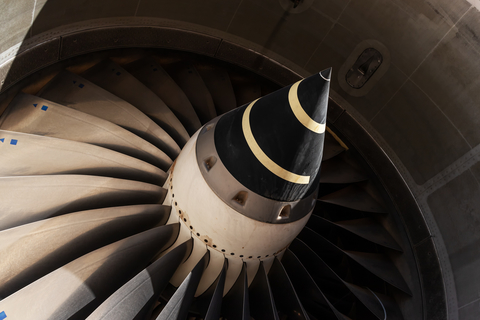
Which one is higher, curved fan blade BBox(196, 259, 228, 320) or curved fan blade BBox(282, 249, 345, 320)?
curved fan blade BBox(282, 249, 345, 320)

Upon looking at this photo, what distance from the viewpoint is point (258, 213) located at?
2113 millimetres

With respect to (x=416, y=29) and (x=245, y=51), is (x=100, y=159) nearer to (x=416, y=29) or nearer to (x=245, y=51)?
(x=245, y=51)

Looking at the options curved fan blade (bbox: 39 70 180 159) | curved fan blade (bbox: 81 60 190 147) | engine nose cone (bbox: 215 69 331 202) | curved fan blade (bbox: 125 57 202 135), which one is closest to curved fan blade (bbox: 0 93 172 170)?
curved fan blade (bbox: 39 70 180 159)

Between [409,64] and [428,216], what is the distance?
1.46m

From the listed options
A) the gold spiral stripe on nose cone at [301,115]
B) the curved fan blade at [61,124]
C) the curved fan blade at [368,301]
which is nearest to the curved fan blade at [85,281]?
the curved fan blade at [61,124]

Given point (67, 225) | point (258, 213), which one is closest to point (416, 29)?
point (258, 213)

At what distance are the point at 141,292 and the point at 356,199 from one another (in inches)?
99.5

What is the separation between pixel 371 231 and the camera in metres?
3.65

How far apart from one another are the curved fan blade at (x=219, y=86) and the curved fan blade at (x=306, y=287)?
1.81 metres

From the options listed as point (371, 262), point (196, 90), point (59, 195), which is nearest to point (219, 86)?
point (196, 90)

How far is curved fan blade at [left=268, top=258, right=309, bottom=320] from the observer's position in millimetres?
2587

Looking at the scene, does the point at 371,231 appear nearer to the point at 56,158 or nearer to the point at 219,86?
the point at 219,86

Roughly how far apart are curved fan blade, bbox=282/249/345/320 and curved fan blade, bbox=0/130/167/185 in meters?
1.42

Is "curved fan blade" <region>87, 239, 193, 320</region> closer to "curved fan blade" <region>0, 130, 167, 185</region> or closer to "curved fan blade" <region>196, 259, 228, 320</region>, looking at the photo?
"curved fan blade" <region>196, 259, 228, 320</region>
